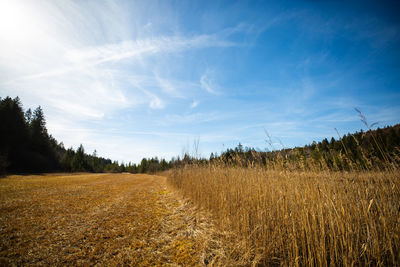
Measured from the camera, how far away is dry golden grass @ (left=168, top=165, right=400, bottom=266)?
152 centimetres

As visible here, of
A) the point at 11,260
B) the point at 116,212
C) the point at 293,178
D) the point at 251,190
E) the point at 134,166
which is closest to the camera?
the point at 11,260

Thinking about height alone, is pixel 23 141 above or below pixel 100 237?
above

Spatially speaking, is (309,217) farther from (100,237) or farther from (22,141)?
(22,141)

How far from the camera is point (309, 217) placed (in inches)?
81.4

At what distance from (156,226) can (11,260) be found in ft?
6.64

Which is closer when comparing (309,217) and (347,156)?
(309,217)

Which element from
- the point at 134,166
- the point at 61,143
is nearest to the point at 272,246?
the point at 134,166

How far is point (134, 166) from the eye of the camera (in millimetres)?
63031

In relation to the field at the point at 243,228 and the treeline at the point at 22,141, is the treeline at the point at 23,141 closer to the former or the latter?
the treeline at the point at 22,141

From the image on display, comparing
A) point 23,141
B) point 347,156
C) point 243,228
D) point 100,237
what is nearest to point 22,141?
point 23,141

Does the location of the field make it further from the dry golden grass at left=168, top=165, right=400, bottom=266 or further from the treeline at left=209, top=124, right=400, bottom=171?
the treeline at left=209, top=124, right=400, bottom=171

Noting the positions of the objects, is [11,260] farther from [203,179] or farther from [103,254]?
[203,179]

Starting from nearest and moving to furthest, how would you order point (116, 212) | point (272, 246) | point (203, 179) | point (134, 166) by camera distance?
1. point (272, 246)
2. point (116, 212)
3. point (203, 179)
4. point (134, 166)

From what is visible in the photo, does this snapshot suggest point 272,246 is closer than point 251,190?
Yes
